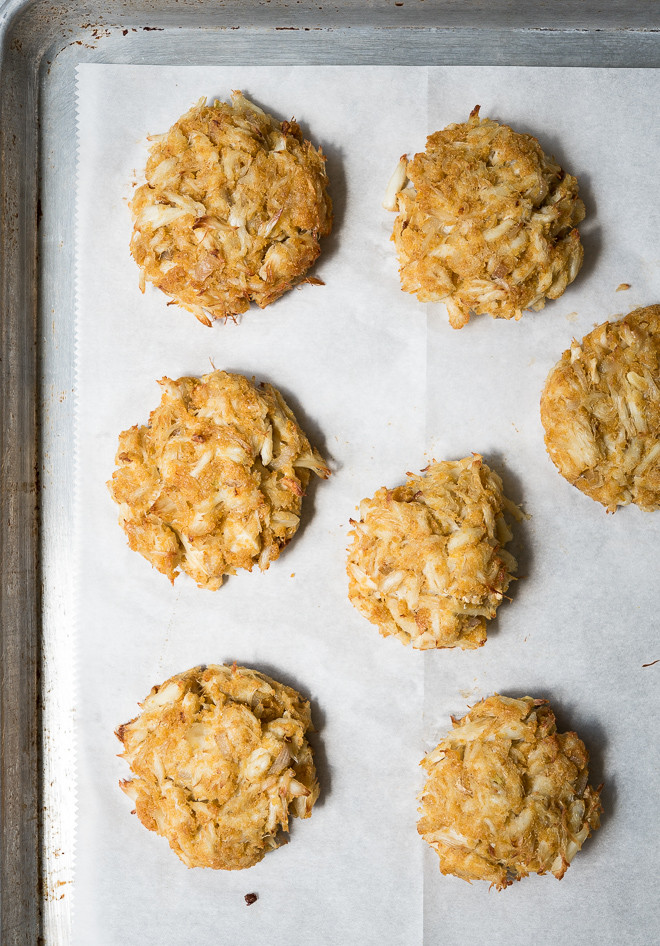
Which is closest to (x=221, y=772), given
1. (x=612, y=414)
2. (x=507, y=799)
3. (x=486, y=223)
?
(x=507, y=799)

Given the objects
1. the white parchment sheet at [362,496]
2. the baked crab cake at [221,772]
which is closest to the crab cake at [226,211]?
the white parchment sheet at [362,496]

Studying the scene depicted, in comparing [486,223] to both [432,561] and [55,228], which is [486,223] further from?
[55,228]

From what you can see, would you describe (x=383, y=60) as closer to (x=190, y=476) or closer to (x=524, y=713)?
(x=190, y=476)

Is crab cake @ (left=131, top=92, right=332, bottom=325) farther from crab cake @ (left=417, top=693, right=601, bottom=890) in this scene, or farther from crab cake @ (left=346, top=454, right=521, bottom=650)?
crab cake @ (left=417, top=693, right=601, bottom=890)

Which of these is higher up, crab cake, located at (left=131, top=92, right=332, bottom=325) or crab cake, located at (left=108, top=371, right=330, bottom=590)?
crab cake, located at (left=131, top=92, right=332, bottom=325)

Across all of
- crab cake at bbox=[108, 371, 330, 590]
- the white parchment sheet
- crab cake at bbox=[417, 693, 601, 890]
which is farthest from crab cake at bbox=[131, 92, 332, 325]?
crab cake at bbox=[417, 693, 601, 890]

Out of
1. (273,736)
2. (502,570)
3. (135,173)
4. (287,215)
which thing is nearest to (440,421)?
(502,570)
